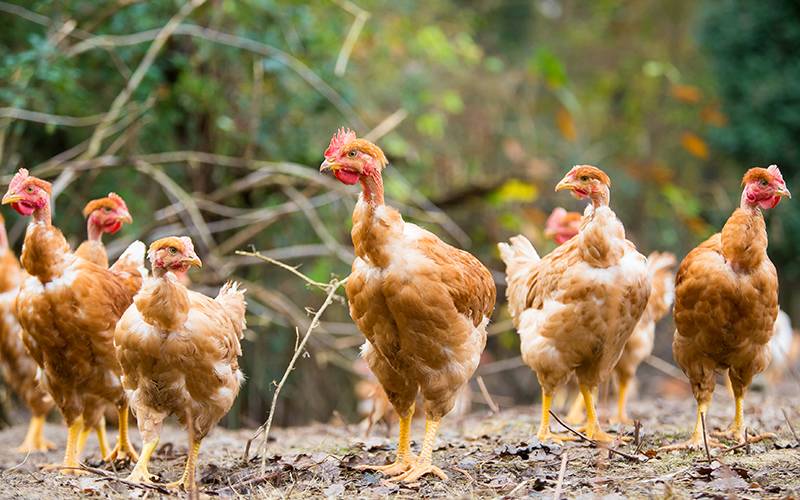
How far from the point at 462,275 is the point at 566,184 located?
1051 mm

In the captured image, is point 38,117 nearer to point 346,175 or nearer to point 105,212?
point 105,212

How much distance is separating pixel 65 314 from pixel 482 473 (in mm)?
2798

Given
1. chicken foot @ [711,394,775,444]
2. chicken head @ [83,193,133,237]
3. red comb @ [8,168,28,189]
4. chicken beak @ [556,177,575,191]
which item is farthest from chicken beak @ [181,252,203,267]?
chicken foot @ [711,394,775,444]

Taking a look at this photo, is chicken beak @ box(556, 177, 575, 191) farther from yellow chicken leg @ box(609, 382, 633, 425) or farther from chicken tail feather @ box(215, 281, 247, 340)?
yellow chicken leg @ box(609, 382, 633, 425)

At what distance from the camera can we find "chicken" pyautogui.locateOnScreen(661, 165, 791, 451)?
3830mm

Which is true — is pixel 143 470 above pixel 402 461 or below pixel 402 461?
below

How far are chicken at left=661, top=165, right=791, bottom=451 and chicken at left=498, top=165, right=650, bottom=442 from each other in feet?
1.07

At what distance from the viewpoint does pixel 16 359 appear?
5.48 metres

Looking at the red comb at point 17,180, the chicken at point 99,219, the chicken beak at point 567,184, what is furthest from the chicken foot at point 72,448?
the chicken beak at point 567,184

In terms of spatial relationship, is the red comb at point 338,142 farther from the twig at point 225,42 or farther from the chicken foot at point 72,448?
the twig at point 225,42

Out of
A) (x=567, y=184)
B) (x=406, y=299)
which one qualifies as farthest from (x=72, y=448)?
(x=567, y=184)

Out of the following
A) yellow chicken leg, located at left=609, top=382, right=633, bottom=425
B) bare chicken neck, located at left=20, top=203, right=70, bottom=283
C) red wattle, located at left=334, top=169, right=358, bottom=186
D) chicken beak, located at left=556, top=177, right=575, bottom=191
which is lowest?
yellow chicken leg, located at left=609, top=382, right=633, bottom=425

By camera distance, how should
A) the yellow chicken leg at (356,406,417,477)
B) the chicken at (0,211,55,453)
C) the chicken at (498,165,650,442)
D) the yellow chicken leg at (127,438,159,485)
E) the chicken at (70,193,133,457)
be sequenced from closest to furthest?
1. the yellow chicken leg at (127,438,159,485)
2. the yellow chicken leg at (356,406,417,477)
3. the chicken at (498,165,650,442)
4. the chicken at (70,193,133,457)
5. the chicken at (0,211,55,453)

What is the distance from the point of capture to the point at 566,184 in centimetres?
405
